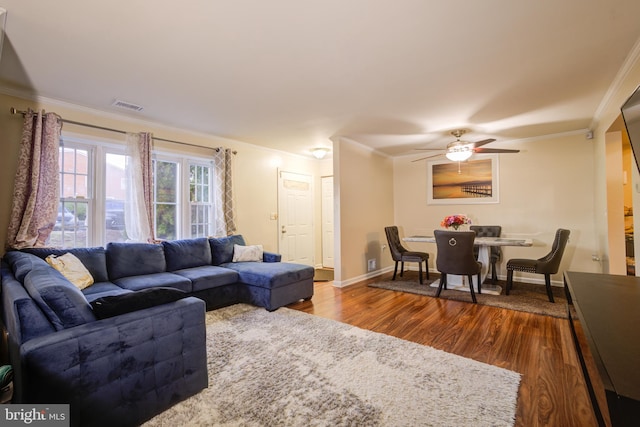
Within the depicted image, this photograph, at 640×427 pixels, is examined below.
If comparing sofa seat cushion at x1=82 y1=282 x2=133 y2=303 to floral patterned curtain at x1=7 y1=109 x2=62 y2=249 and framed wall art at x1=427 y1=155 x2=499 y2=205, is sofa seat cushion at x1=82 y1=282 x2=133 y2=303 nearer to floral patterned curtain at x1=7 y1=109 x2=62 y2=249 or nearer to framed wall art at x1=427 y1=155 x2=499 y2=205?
floral patterned curtain at x1=7 y1=109 x2=62 y2=249

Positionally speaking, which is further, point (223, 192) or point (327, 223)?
point (327, 223)

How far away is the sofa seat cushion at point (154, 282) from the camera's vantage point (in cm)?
303

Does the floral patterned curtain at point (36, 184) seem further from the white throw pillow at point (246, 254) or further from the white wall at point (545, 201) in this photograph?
the white wall at point (545, 201)

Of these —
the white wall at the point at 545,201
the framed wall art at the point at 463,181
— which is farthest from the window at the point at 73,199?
the white wall at the point at 545,201

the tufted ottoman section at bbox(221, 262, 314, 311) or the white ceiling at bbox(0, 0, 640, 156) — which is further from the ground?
the white ceiling at bbox(0, 0, 640, 156)

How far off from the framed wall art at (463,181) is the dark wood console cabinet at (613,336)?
11.9 ft

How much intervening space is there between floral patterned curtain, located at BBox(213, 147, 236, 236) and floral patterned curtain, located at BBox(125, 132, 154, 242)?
1.03 metres

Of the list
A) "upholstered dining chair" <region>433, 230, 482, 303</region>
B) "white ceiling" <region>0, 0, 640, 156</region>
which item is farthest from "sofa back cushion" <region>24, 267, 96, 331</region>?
"upholstered dining chair" <region>433, 230, 482, 303</region>

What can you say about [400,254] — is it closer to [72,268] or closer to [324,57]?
[324,57]

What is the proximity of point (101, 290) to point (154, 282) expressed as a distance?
1.52 ft

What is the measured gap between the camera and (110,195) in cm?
365

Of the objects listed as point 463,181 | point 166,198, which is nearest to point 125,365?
point 166,198

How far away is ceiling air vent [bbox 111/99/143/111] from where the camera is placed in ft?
10.6

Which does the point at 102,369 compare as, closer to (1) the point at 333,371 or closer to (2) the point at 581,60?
(1) the point at 333,371
